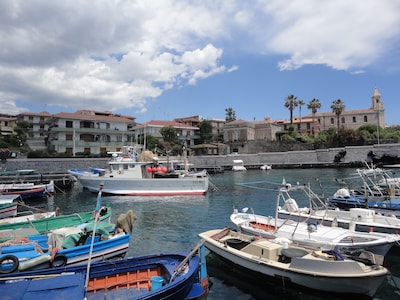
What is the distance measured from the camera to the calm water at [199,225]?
8.74 metres

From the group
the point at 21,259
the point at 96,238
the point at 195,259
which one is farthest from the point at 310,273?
the point at 21,259

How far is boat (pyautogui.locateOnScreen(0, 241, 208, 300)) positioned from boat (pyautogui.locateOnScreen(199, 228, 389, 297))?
161 cm

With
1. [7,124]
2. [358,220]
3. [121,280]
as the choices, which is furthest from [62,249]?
[7,124]

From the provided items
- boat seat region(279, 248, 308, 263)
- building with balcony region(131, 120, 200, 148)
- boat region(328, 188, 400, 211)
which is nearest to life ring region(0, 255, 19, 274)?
boat seat region(279, 248, 308, 263)

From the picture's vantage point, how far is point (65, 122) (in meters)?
57.4

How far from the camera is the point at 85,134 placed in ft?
194

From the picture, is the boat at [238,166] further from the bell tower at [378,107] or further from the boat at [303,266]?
the boat at [303,266]

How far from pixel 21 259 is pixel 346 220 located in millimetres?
12505

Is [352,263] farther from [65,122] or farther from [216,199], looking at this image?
[65,122]

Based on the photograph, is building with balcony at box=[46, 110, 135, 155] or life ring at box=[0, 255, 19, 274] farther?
building with balcony at box=[46, 110, 135, 155]

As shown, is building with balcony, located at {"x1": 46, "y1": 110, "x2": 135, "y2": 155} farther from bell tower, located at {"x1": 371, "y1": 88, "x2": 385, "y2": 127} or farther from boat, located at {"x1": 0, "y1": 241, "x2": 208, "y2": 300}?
bell tower, located at {"x1": 371, "y1": 88, "x2": 385, "y2": 127}

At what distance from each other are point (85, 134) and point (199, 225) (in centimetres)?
4837

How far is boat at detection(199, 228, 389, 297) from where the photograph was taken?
299 inches

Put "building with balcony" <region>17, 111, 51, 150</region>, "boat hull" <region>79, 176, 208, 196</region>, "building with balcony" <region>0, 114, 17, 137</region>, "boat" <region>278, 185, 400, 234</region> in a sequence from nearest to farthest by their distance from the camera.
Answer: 1. "boat" <region>278, 185, 400, 234</region>
2. "boat hull" <region>79, 176, 208, 196</region>
3. "building with balcony" <region>17, 111, 51, 150</region>
4. "building with balcony" <region>0, 114, 17, 137</region>
